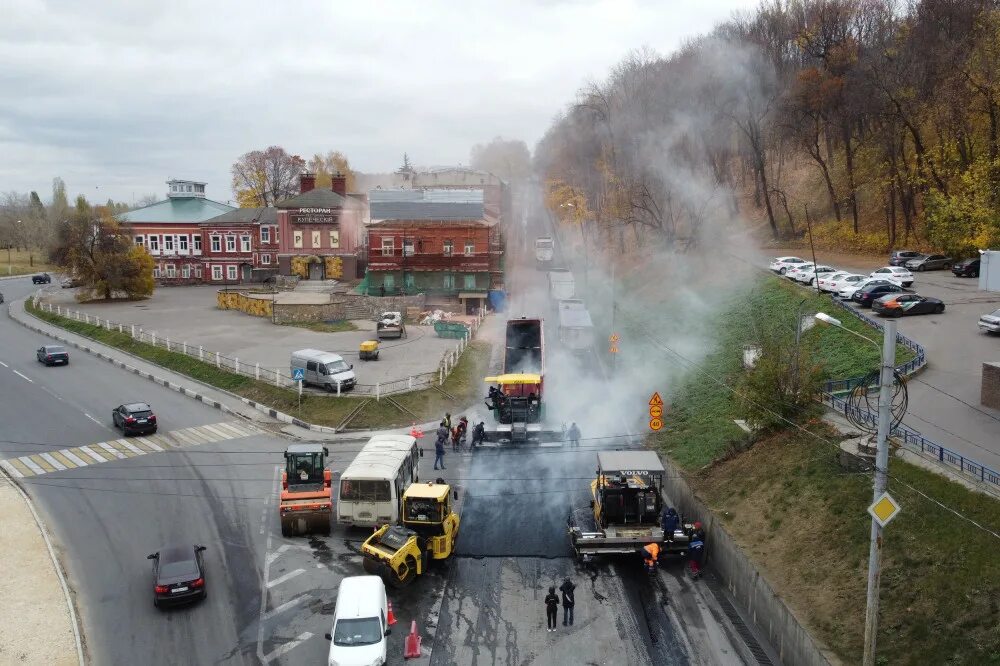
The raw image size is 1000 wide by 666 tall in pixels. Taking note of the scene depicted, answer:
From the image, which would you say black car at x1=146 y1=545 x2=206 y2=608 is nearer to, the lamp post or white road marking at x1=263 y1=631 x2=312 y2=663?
white road marking at x1=263 y1=631 x2=312 y2=663

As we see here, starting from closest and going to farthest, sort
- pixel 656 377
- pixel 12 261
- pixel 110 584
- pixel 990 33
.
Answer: pixel 110 584, pixel 656 377, pixel 990 33, pixel 12 261

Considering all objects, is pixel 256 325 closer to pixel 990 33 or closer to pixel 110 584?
pixel 110 584

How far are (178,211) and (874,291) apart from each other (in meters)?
80.0

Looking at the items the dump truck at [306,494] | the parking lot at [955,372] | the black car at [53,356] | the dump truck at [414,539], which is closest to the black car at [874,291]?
the parking lot at [955,372]

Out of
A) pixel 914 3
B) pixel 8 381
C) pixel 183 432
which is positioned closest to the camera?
pixel 183 432

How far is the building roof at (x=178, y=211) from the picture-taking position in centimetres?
9038

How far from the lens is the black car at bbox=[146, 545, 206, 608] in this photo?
19.1 metres

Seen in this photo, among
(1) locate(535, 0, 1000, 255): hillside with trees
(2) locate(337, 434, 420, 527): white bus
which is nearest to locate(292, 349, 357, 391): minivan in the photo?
(2) locate(337, 434, 420, 527): white bus

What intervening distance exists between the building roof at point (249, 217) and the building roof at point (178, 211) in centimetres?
323

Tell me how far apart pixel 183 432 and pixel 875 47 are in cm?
6148

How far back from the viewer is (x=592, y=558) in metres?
21.9

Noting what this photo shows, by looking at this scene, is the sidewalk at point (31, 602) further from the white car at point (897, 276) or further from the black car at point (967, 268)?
the black car at point (967, 268)

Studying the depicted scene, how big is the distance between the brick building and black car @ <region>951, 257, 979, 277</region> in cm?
3517

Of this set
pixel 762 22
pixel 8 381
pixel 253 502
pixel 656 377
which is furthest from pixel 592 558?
pixel 762 22
